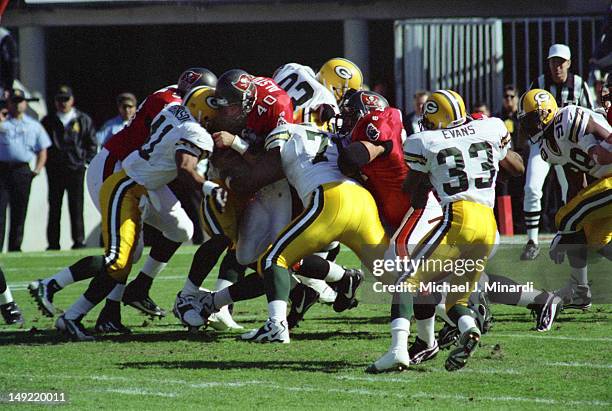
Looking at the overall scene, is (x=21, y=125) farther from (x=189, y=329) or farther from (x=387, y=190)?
(x=387, y=190)

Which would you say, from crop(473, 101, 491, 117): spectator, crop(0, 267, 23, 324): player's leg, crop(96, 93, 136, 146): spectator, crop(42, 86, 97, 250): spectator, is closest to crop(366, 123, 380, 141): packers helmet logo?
crop(0, 267, 23, 324): player's leg

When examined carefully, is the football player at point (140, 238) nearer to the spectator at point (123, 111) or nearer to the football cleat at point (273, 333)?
the football cleat at point (273, 333)

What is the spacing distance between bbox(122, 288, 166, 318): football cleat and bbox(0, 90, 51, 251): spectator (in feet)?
17.2

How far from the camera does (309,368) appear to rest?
6199mm

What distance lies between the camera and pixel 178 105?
23.9 feet

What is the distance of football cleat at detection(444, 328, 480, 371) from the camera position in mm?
5883

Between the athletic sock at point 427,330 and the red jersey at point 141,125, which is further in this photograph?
the red jersey at point 141,125

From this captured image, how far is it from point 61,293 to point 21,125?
156 inches

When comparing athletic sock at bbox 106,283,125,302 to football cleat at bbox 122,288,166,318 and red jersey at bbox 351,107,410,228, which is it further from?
red jersey at bbox 351,107,410,228

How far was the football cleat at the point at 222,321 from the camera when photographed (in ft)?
24.8

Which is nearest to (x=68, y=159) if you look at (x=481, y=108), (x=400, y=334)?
(x=481, y=108)

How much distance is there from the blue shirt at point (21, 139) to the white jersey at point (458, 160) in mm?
7459

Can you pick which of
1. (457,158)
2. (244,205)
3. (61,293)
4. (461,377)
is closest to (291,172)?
(244,205)

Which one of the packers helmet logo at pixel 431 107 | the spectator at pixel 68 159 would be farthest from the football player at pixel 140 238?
the spectator at pixel 68 159
